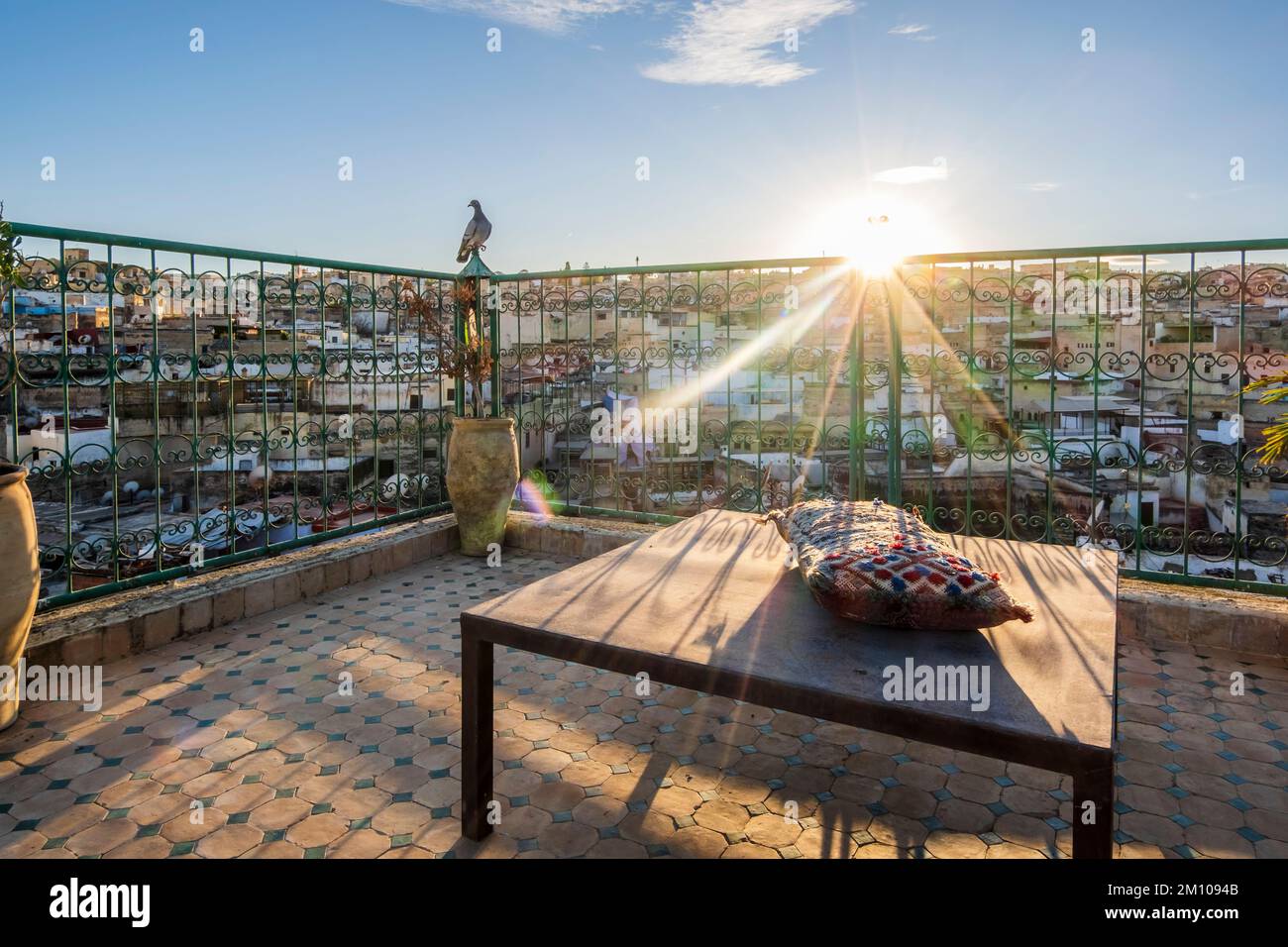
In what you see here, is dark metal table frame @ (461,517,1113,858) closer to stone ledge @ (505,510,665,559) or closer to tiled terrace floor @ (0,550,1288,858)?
tiled terrace floor @ (0,550,1288,858)

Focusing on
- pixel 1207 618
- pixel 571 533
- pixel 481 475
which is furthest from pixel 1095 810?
pixel 481 475

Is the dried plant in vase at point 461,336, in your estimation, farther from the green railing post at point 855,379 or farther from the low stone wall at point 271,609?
the green railing post at point 855,379

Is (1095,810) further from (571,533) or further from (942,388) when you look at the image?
(571,533)

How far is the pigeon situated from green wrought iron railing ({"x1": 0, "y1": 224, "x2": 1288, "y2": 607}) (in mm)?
371

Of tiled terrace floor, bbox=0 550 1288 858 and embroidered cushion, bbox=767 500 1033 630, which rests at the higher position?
embroidered cushion, bbox=767 500 1033 630

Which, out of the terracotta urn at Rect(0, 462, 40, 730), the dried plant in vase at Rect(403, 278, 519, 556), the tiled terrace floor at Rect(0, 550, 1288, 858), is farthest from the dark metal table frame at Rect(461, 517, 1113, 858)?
the dried plant in vase at Rect(403, 278, 519, 556)

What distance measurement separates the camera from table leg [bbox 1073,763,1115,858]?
1207mm

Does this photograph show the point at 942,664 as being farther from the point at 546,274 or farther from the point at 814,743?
the point at 546,274

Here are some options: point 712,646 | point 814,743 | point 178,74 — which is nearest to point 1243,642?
point 814,743

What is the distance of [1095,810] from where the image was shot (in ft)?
4.03

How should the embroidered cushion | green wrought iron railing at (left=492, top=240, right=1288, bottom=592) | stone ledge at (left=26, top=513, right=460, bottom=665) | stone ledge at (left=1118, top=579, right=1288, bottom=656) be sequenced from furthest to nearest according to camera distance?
green wrought iron railing at (left=492, top=240, right=1288, bottom=592)
stone ledge at (left=1118, top=579, right=1288, bottom=656)
stone ledge at (left=26, top=513, right=460, bottom=665)
the embroidered cushion

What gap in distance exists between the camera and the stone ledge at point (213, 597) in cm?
300

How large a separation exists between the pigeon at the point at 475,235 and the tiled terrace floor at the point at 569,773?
3.34m

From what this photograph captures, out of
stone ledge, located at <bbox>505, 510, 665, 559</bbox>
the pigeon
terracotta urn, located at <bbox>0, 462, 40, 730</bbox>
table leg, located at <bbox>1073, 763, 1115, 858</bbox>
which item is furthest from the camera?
the pigeon
